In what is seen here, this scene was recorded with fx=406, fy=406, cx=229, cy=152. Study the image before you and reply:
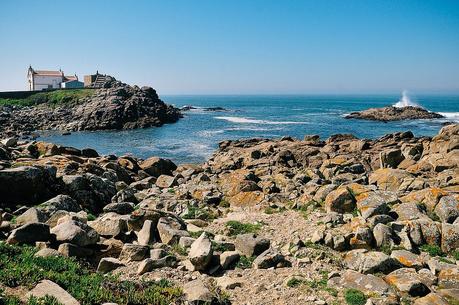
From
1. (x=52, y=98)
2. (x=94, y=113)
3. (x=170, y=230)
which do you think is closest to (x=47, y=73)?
(x=52, y=98)

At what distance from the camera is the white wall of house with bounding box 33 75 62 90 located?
131750 mm

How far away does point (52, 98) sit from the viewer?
105438mm

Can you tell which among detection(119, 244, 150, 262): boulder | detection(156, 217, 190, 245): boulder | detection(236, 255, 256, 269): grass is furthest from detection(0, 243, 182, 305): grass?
detection(156, 217, 190, 245): boulder

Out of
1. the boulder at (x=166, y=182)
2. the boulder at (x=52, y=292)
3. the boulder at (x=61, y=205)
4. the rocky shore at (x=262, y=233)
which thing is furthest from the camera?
the boulder at (x=166, y=182)

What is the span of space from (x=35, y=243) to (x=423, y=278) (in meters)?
11.9

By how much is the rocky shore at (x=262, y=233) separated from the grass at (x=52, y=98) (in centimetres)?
8238

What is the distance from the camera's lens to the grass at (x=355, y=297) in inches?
423

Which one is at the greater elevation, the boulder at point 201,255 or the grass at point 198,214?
the boulder at point 201,255

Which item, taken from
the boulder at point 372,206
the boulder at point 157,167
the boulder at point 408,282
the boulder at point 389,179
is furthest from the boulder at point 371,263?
the boulder at point 157,167

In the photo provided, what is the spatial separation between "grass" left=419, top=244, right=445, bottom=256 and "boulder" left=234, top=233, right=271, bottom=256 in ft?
17.9

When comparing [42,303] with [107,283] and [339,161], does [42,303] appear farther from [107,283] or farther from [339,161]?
[339,161]

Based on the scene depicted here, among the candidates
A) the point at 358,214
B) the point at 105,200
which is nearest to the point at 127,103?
the point at 105,200

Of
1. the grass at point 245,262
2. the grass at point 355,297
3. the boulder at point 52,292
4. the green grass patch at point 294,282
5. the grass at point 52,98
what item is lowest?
the grass at point 245,262

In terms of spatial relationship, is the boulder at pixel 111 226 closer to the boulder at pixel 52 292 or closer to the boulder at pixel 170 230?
the boulder at pixel 170 230
